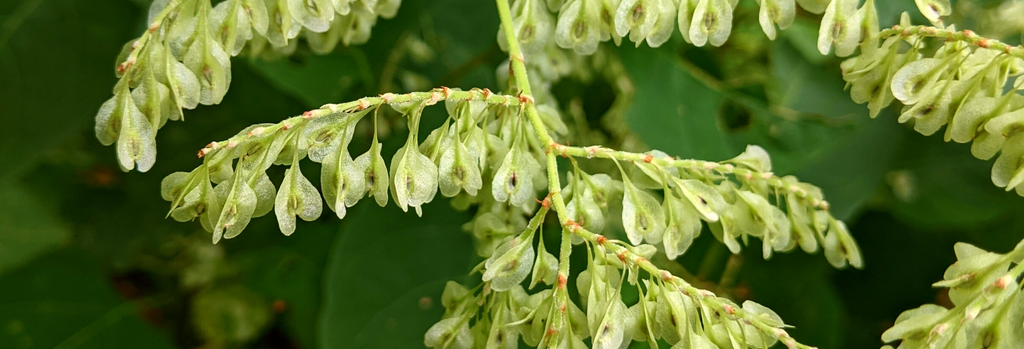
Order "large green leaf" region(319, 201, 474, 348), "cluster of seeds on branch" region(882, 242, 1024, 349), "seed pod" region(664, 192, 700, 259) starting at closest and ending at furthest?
"cluster of seeds on branch" region(882, 242, 1024, 349) → "seed pod" region(664, 192, 700, 259) → "large green leaf" region(319, 201, 474, 348)

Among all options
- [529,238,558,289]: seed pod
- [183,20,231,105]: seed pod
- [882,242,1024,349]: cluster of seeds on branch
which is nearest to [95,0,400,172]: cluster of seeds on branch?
[183,20,231,105]: seed pod

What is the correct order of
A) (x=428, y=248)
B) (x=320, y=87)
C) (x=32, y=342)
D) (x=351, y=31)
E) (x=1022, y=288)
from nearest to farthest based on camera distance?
(x=1022, y=288)
(x=351, y=31)
(x=428, y=248)
(x=320, y=87)
(x=32, y=342)

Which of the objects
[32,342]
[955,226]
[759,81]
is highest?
[759,81]

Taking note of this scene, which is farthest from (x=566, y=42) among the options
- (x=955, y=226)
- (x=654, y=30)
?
(x=955, y=226)

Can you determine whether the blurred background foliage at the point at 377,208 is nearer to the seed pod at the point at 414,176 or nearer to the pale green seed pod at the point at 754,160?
the pale green seed pod at the point at 754,160

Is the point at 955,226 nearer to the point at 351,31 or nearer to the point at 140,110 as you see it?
the point at 351,31

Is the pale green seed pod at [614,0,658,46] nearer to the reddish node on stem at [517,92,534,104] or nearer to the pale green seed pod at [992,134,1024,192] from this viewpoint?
the reddish node on stem at [517,92,534,104]

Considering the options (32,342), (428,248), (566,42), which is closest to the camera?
(566,42)
